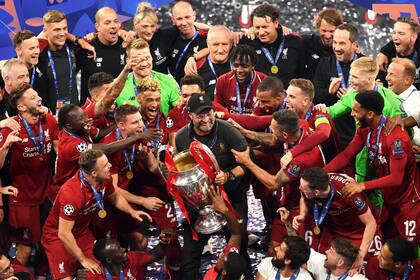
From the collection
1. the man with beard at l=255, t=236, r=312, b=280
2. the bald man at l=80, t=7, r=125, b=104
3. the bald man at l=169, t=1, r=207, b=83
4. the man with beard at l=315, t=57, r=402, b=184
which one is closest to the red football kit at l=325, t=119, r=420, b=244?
the man with beard at l=315, t=57, r=402, b=184

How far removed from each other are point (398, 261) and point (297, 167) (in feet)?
2.85

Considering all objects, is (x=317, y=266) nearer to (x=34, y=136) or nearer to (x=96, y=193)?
(x=96, y=193)

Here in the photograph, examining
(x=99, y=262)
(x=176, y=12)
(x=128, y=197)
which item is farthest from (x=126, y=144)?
(x=176, y=12)

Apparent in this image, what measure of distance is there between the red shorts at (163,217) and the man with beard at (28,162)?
790mm

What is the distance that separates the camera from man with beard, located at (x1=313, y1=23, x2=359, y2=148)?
288 inches

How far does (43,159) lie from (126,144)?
75 cm

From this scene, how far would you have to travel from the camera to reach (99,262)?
19.9 feet

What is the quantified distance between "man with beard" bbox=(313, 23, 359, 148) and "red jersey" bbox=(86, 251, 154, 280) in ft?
6.26

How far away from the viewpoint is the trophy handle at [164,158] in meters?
6.00

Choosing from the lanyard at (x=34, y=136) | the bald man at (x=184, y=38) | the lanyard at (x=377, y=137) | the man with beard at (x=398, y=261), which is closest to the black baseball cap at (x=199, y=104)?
the lanyard at (x=377, y=137)

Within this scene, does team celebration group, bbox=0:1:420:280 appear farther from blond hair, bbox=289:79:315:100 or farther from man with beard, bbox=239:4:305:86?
man with beard, bbox=239:4:305:86

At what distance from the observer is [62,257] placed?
6.25 m

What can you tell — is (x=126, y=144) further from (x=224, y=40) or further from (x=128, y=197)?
(x=224, y=40)

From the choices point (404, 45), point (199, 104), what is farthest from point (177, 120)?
point (404, 45)
